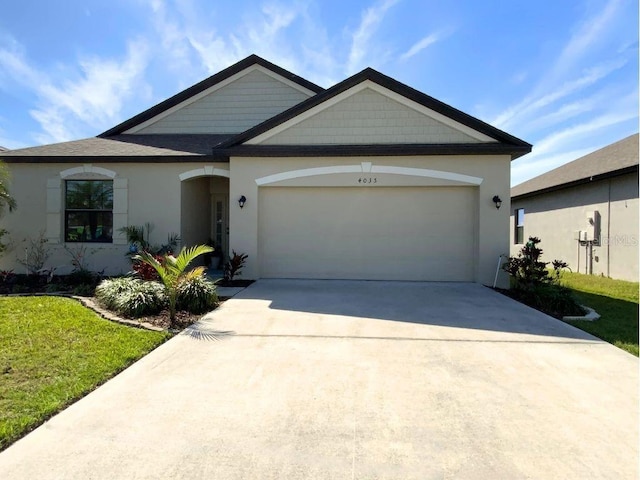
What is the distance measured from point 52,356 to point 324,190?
272 inches

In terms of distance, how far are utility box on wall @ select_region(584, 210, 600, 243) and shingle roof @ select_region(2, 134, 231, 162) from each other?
41.8 ft

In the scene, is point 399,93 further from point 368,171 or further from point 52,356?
point 52,356

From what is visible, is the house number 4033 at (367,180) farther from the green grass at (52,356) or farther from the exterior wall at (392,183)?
the green grass at (52,356)

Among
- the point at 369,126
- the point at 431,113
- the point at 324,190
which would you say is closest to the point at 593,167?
the point at 431,113

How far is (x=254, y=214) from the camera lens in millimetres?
9617

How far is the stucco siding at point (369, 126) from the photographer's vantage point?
30.2ft

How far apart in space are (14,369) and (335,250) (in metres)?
7.03

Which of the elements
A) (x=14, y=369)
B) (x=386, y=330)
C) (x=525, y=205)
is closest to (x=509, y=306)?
(x=386, y=330)

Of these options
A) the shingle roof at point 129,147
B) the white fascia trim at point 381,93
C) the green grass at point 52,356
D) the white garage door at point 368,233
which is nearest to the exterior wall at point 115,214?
the shingle roof at point 129,147

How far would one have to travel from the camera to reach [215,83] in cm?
1275

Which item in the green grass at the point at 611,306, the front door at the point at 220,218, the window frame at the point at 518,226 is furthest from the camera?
the window frame at the point at 518,226

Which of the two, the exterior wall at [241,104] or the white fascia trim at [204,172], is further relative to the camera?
the exterior wall at [241,104]

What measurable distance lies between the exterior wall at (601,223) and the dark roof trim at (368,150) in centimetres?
490

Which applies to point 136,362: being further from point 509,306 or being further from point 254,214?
point 509,306
